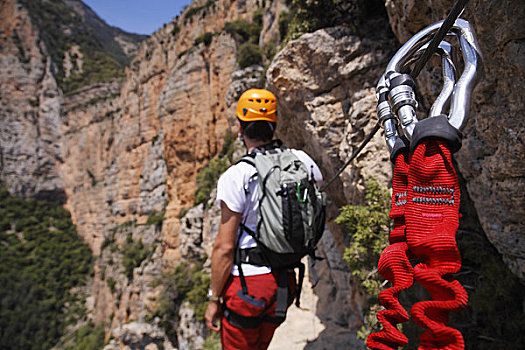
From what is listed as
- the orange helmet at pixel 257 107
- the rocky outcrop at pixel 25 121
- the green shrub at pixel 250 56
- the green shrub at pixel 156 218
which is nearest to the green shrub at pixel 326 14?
the orange helmet at pixel 257 107

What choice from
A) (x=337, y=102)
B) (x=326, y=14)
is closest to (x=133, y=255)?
(x=337, y=102)

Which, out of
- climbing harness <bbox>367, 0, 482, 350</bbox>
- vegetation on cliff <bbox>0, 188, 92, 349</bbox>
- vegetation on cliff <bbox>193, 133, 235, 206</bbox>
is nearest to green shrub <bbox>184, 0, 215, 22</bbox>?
vegetation on cliff <bbox>193, 133, 235, 206</bbox>

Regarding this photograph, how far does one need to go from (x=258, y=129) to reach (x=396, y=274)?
1243 mm

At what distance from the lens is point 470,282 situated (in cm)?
278

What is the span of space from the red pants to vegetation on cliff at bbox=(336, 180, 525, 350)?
5.65 feet

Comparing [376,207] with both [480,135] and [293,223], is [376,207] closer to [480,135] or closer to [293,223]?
[480,135]

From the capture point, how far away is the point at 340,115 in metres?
3.52

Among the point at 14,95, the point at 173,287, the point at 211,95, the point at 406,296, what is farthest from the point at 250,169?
the point at 14,95

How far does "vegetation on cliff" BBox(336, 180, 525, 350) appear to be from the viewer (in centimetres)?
234

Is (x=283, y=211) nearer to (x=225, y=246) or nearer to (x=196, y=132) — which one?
(x=225, y=246)

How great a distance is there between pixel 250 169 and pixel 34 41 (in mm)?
44708

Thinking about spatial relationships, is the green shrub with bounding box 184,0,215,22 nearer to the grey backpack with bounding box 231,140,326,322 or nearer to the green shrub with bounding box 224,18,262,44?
the green shrub with bounding box 224,18,262,44

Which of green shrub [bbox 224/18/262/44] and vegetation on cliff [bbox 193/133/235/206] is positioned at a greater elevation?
green shrub [bbox 224/18/262/44]

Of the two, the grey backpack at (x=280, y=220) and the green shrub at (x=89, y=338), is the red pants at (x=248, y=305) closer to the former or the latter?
the grey backpack at (x=280, y=220)
